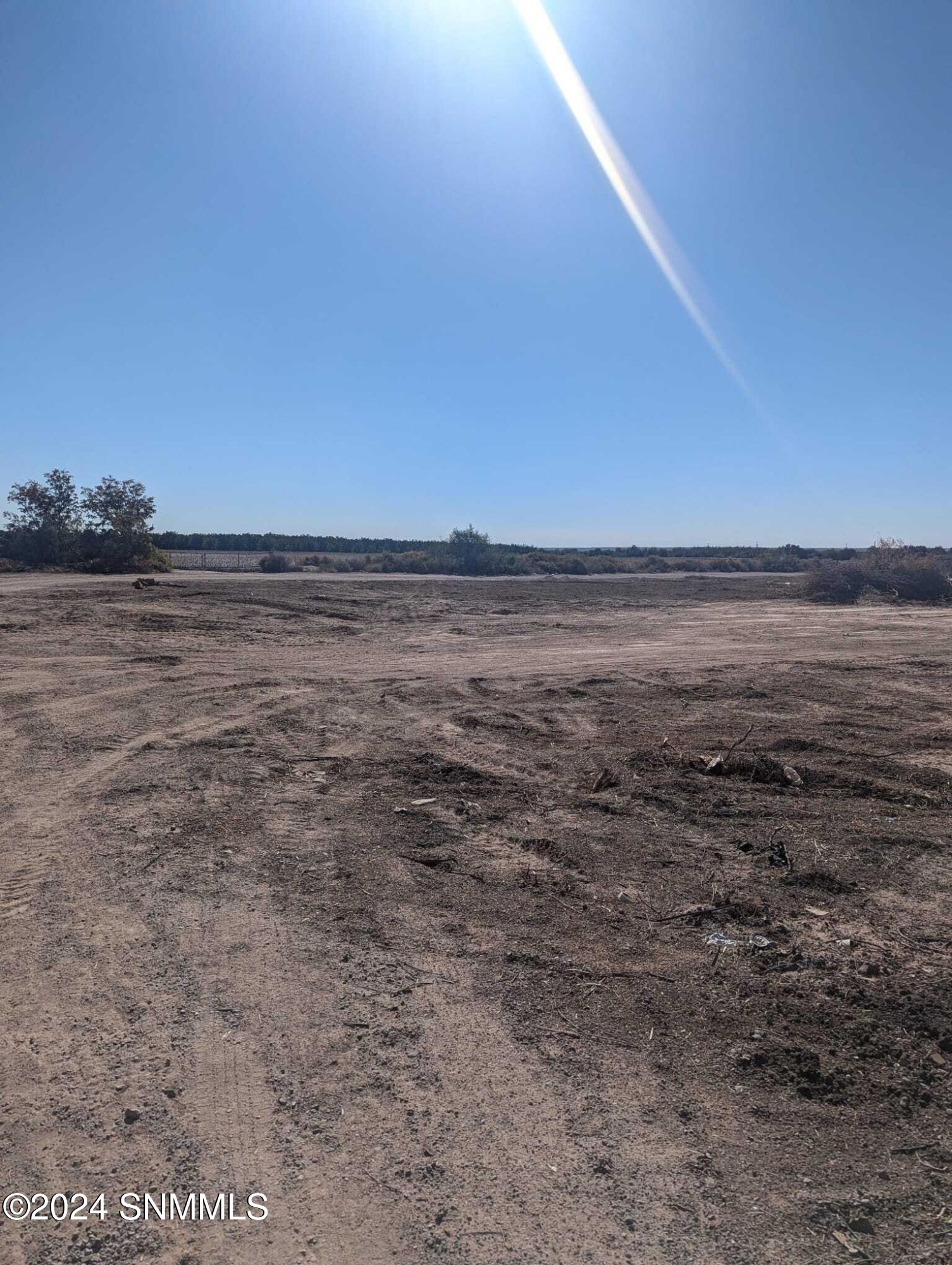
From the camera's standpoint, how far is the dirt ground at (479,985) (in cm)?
271

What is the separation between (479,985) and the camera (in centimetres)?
408

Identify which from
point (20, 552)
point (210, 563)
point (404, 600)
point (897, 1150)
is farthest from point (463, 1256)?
point (210, 563)

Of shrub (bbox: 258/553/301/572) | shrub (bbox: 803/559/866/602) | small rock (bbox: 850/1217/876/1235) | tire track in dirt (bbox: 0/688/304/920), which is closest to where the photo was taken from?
A: small rock (bbox: 850/1217/876/1235)

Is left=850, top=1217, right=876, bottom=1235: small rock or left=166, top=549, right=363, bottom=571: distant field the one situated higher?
left=166, top=549, right=363, bottom=571: distant field

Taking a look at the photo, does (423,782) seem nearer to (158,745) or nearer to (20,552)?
(158,745)

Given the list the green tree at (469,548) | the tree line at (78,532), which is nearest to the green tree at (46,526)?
the tree line at (78,532)

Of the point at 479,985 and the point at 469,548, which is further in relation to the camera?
the point at 469,548

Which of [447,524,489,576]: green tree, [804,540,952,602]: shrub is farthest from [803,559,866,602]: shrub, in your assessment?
[447,524,489,576]: green tree

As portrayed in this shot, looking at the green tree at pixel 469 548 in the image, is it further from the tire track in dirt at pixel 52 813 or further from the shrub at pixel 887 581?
the tire track in dirt at pixel 52 813

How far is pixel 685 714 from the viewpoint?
10.4m

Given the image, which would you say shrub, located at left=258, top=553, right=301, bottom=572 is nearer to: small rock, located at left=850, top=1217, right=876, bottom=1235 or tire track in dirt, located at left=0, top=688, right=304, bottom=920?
tire track in dirt, located at left=0, top=688, right=304, bottom=920

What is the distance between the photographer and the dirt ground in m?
2.71

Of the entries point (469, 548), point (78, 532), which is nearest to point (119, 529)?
point (78, 532)
